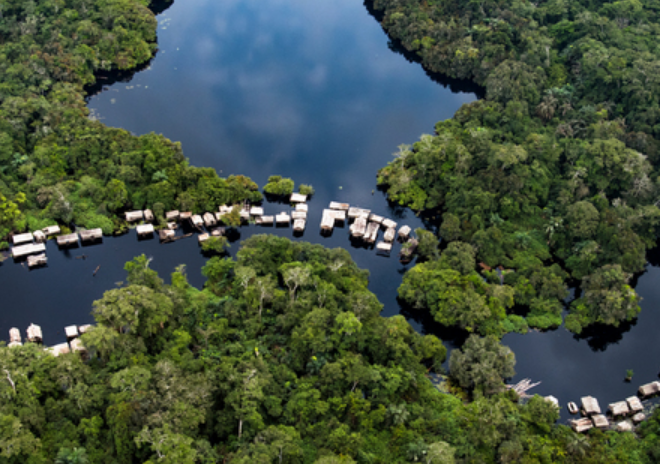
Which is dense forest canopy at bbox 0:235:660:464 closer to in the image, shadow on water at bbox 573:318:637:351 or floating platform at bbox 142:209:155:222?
shadow on water at bbox 573:318:637:351

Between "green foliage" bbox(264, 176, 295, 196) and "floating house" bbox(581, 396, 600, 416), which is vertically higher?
"green foliage" bbox(264, 176, 295, 196)

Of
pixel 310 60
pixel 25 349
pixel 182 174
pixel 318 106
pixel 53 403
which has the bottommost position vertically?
pixel 53 403

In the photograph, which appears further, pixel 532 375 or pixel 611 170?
pixel 611 170

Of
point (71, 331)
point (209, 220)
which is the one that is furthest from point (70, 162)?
point (71, 331)

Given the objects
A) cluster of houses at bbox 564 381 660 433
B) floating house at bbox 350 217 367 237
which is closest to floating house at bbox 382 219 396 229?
floating house at bbox 350 217 367 237

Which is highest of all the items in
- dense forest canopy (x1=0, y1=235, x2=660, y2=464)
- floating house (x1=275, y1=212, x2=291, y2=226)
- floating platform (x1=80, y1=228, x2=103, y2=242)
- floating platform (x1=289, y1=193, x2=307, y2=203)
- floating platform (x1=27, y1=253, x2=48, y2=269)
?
floating platform (x1=289, y1=193, x2=307, y2=203)

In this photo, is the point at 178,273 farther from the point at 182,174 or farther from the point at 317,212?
the point at 317,212

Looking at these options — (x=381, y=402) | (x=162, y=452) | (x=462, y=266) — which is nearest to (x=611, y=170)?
(x=462, y=266)
